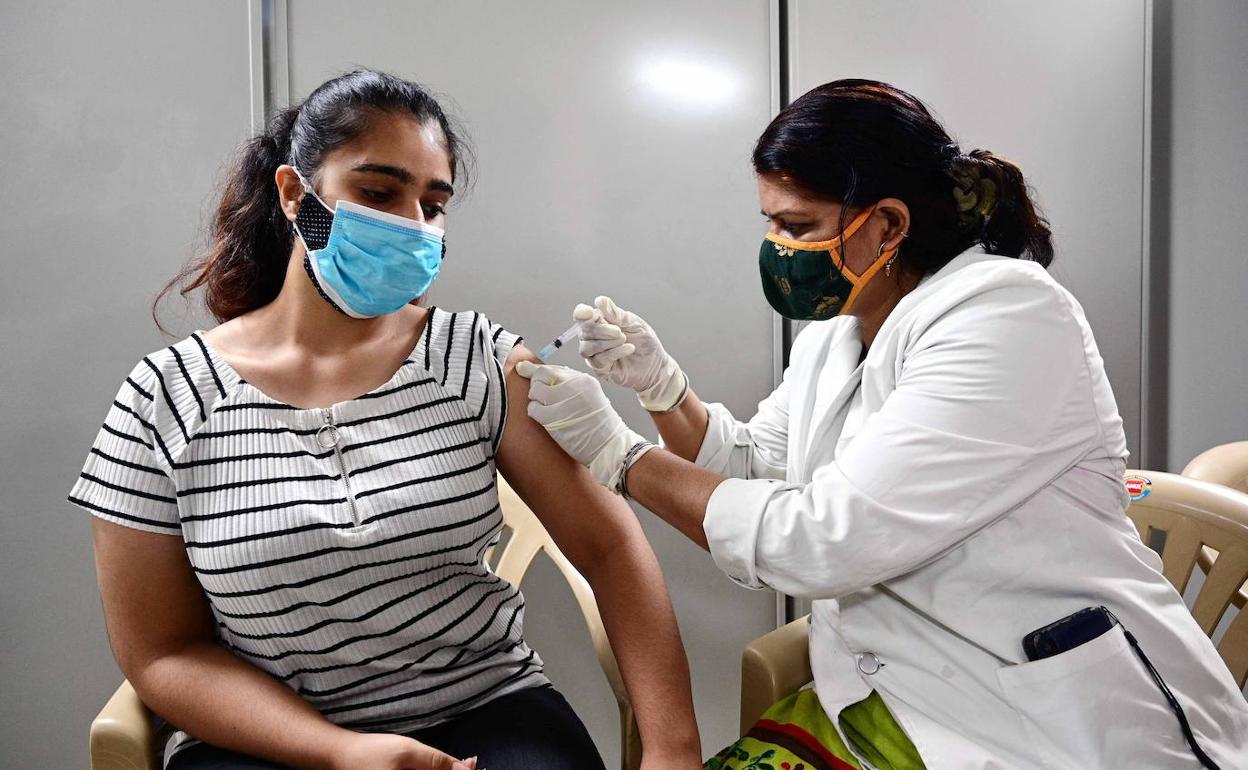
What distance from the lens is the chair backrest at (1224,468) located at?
1783mm

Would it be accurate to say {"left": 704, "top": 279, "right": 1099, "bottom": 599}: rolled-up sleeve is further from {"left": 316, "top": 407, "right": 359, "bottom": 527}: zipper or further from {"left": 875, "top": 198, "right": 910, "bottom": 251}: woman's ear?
{"left": 316, "top": 407, "right": 359, "bottom": 527}: zipper

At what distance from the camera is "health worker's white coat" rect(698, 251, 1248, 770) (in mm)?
1026

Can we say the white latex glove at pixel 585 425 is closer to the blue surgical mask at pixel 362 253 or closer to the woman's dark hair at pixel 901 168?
the blue surgical mask at pixel 362 253

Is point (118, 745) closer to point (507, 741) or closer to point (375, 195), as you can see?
point (507, 741)

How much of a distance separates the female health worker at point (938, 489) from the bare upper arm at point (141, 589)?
1.81ft

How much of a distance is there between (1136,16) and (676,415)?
5.00 feet

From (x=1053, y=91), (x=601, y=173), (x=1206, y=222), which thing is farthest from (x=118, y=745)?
(x=1206, y=222)

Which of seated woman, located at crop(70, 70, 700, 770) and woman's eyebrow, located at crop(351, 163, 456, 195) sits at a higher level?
woman's eyebrow, located at crop(351, 163, 456, 195)

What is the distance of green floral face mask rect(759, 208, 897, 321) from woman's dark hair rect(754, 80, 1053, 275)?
44 millimetres

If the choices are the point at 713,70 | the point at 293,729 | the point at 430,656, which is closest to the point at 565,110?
the point at 713,70

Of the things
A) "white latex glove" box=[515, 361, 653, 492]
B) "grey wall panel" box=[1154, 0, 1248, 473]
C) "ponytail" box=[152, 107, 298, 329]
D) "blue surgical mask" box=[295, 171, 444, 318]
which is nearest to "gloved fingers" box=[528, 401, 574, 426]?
"white latex glove" box=[515, 361, 653, 492]

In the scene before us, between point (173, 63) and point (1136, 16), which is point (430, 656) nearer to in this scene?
point (173, 63)

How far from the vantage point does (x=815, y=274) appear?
4.09ft

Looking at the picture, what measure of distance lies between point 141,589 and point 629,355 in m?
0.79
